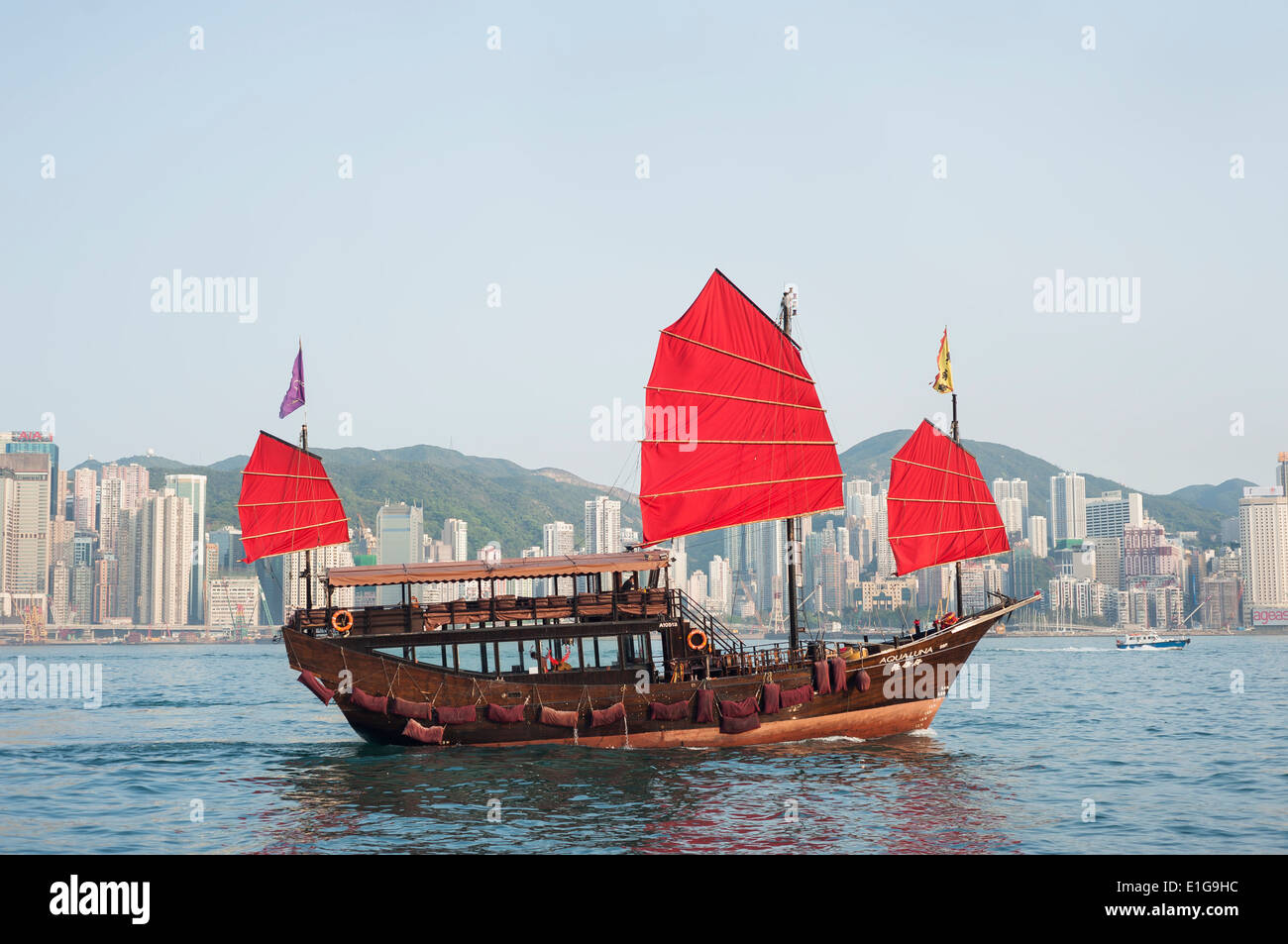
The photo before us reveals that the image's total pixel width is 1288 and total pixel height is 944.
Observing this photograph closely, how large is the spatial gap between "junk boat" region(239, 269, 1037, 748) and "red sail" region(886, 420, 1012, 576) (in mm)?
1498

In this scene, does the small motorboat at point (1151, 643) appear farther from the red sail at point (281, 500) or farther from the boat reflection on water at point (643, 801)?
the red sail at point (281, 500)

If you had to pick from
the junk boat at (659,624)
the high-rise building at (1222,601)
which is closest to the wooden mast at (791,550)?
the junk boat at (659,624)

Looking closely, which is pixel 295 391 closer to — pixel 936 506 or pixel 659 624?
pixel 659 624

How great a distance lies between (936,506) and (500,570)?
14.2 meters

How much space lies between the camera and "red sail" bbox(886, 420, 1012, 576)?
31875 mm

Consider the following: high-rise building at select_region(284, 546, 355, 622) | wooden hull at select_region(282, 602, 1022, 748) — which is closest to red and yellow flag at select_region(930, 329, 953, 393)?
wooden hull at select_region(282, 602, 1022, 748)

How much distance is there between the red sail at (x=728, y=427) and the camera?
29750mm

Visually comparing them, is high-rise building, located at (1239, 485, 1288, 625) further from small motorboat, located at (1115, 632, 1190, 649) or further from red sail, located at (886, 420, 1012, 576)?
red sail, located at (886, 420, 1012, 576)

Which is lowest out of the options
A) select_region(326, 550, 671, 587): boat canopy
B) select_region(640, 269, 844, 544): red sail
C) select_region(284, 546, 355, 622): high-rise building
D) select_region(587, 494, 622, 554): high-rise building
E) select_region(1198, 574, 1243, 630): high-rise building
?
select_region(1198, 574, 1243, 630): high-rise building

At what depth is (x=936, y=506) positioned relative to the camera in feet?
107

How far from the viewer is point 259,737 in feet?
109

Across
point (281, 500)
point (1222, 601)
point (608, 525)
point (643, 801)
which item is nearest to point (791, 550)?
point (643, 801)
